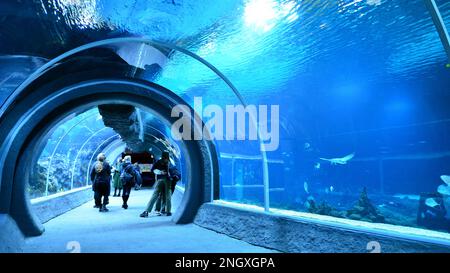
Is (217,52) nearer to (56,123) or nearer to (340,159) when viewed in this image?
(56,123)

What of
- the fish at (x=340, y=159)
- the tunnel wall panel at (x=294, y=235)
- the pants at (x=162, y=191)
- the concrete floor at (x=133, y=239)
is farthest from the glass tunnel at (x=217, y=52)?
the fish at (x=340, y=159)

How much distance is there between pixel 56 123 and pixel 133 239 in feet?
11.2

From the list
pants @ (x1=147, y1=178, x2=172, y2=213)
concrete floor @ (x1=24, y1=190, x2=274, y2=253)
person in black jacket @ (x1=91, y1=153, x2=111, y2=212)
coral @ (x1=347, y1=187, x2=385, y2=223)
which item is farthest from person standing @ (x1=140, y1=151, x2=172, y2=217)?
coral @ (x1=347, y1=187, x2=385, y2=223)

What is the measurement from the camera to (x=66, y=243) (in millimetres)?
5871

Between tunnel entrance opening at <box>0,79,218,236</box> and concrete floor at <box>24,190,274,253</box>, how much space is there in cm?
65

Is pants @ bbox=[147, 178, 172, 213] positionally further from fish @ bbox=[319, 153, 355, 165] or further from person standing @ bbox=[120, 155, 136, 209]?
fish @ bbox=[319, 153, 355, 165]

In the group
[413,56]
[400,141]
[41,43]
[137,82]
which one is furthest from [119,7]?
[400,141]

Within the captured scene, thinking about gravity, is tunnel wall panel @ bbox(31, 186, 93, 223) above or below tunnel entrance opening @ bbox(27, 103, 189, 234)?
below

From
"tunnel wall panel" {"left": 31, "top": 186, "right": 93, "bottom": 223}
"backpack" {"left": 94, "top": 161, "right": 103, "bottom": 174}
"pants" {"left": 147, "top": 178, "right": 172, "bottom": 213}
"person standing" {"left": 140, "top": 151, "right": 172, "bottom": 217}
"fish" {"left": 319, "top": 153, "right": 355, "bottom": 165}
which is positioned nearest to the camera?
"tunnel wall panel" {"left": 31, "top": 186, "right": 93, "bottom": 223}

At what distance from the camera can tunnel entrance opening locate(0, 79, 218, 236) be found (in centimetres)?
623

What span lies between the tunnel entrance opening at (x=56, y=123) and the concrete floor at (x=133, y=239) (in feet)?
2.12

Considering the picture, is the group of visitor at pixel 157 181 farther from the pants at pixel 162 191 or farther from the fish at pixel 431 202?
the fish at pixel 431 202

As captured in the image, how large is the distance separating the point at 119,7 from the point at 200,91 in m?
3.64
